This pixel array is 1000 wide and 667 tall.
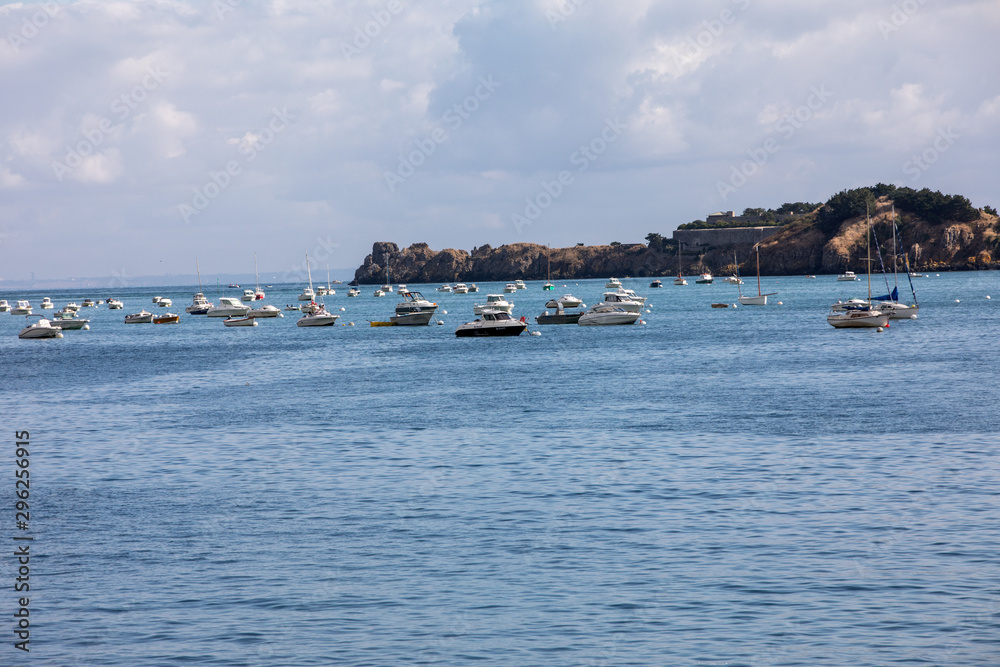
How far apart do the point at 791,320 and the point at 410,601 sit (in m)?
93.1

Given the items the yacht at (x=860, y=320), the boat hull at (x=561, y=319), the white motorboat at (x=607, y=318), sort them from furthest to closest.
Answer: the boat hull at (x=561, y=319), the white motorboat at (x=607, y=318), the yacht at (x=860, y=320)

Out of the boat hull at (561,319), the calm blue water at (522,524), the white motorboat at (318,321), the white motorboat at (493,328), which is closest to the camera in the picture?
the calm blue water at (522,524)

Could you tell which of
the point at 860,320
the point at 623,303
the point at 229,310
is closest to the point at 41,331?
the point at 229,310

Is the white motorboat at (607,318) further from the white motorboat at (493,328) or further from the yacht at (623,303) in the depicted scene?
the white motorboat at (493,328)

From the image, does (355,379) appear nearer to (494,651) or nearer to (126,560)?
(126,560)

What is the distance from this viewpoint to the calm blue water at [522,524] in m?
15.3

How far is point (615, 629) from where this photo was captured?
15516 millimetres

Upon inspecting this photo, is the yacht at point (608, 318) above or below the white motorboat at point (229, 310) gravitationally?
below

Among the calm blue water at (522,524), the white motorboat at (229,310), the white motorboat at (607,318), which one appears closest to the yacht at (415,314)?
the white motorboat at (607,318)

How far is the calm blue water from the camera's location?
1530cm

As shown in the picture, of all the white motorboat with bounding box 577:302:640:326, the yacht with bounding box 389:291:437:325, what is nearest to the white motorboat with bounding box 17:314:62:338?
the yacht with bounding box 389:291:437:325

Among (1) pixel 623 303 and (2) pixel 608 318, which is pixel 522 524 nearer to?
(2) pixel 608 318

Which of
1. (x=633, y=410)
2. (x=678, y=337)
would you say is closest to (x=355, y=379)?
(x=633, y=410)

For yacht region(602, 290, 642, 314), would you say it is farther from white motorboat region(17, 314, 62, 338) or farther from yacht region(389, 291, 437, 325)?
white motorboat region(17, 314, 62, 338)
